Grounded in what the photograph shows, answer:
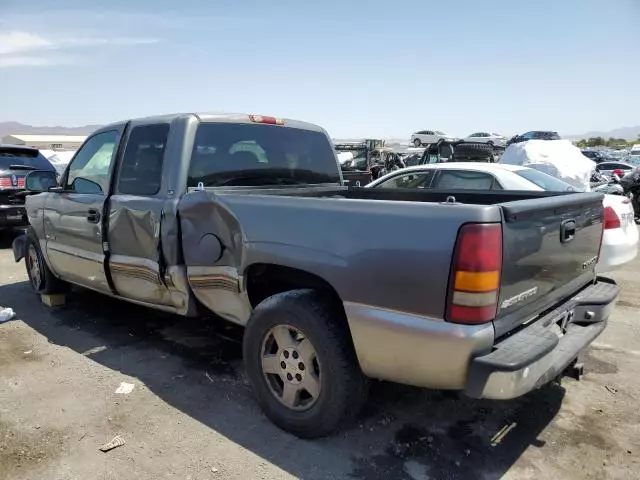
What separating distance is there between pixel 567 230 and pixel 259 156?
7.87 ft

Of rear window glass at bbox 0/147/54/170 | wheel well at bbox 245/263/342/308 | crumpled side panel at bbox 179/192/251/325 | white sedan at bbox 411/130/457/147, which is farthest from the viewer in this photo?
white sedan at bbox 411/130/457/147

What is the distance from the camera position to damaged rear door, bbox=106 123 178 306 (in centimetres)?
380

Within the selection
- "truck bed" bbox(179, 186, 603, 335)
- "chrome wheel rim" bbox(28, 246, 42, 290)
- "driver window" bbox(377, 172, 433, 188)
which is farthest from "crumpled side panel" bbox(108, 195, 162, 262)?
"driver window" bbox(377, 172, 433, 188)

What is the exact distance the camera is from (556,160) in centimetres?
1058

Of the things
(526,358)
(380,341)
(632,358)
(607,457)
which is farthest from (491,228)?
(632,358)

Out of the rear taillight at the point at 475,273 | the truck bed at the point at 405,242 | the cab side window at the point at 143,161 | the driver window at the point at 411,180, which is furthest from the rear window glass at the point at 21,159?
the rear taillight at the point at 475,273

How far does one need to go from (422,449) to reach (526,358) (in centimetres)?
95

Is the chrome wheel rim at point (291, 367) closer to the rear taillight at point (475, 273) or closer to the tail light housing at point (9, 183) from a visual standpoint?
the rear taillight at point (475, 273)

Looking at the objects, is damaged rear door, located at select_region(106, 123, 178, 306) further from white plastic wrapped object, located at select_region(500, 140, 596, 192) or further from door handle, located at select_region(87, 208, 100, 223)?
white plastic wrapped object, located at select_region(500, 140, 596, 192)

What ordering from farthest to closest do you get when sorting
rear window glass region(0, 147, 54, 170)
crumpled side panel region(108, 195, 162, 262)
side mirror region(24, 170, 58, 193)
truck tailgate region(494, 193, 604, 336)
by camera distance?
1. rear window glass region(0, 147, 54, 170)
2. side mirror region(24, 170, 58, 193)
3. crumpled side panel region(108, 195, 162, 262)
4. truck tailgate region(494, 193, 604, 336)

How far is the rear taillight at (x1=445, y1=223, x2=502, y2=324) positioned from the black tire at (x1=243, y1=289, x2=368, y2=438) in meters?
0.68

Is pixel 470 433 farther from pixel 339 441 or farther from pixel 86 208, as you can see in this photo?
pixel 86 208

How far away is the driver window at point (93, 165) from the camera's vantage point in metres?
4.43

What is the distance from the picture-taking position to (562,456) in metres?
2.84
